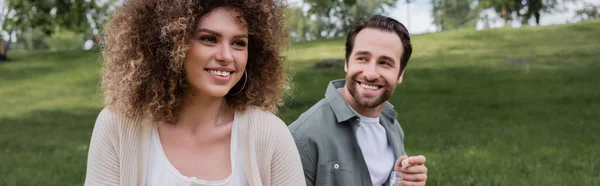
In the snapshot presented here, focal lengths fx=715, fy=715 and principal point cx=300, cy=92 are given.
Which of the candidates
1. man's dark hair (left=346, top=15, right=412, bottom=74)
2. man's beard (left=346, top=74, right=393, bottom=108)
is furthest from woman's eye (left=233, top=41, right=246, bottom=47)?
man's dark hair (left=346, top=15, right=412, bottom=74)

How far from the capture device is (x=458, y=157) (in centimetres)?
770

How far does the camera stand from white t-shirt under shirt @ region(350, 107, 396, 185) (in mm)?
3246

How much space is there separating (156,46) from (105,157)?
42 cm

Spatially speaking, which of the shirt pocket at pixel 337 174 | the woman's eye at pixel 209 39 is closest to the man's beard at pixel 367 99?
the shirt pocket at pixel 337 174

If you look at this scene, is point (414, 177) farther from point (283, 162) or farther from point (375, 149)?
point (283, 162)

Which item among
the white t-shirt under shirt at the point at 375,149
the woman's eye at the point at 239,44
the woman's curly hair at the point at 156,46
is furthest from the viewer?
the white t-shirt under shirt at the point at 375,149

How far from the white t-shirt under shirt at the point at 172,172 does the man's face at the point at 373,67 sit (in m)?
0.87

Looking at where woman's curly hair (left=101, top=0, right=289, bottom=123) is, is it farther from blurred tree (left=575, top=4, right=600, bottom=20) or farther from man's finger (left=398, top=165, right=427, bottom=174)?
blurred tree (left=575, top=4, right=600, bottom=20)

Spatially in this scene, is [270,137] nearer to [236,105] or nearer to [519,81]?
[236,105]

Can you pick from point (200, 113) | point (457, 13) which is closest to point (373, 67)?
point (200, 113)

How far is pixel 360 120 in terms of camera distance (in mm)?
3271

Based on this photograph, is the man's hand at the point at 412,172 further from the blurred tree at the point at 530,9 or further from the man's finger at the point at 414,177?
the blurred tree at the point at 530,9

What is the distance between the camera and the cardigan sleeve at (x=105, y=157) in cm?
243

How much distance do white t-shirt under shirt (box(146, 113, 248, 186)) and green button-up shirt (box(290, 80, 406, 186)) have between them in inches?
25.2
